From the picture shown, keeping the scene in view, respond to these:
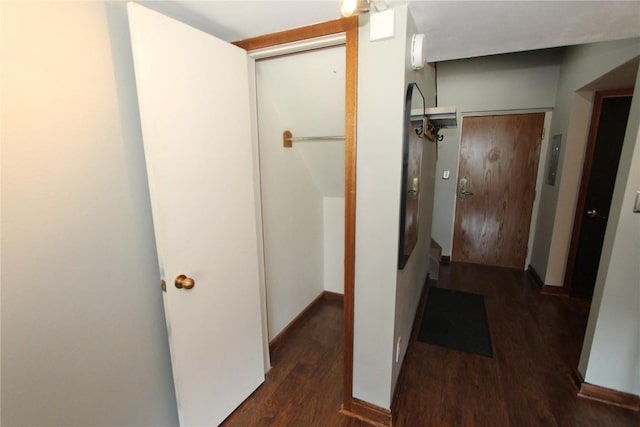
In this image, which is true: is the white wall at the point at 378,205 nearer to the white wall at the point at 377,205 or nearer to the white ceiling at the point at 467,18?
the white wall at the point at 377,205

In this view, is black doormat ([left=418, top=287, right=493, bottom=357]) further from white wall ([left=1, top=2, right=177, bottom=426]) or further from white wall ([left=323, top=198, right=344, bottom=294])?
white wall ([left=1, top=2, right=177, bottom=426])

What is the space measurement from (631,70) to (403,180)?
208cm

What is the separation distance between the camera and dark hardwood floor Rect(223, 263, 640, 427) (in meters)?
1.56

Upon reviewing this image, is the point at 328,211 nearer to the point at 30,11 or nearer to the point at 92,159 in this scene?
the point at 92,159

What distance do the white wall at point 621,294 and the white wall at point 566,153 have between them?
125 cm

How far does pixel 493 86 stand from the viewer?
3.27m

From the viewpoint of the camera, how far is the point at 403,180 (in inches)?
50.7

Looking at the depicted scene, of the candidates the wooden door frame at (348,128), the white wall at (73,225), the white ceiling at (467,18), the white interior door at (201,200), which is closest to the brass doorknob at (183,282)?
the white interior door at (201,200)

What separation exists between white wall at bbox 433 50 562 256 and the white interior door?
2.90 m

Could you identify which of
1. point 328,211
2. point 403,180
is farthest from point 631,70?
point 328,211

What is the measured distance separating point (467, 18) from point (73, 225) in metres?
1.78

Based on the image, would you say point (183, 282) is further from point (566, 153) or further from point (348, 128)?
point (566, 153)

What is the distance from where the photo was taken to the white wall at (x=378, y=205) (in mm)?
1199

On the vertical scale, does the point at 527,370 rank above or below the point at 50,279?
below
